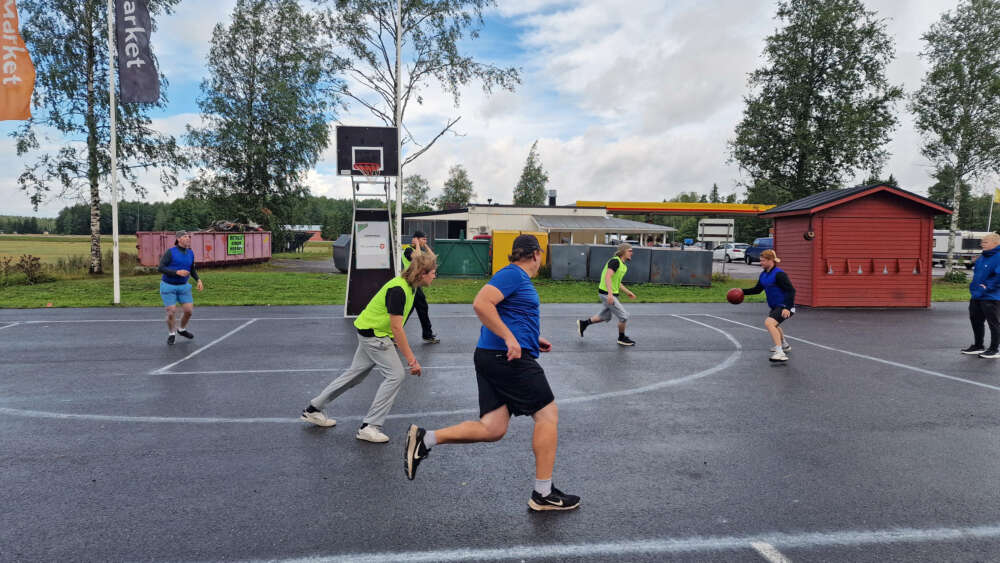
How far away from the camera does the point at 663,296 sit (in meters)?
20.6

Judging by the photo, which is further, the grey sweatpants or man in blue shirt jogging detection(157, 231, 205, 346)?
man in blue shirt jogging detection(157, 231, 205, 346)

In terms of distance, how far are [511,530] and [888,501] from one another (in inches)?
108

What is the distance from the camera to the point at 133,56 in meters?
15.9

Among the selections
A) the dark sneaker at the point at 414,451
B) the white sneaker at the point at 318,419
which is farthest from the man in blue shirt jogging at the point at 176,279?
the dark sneaker at the point at 414,451

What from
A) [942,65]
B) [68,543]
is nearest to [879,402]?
[68,543]

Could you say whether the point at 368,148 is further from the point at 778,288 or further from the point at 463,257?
the point at 463,257

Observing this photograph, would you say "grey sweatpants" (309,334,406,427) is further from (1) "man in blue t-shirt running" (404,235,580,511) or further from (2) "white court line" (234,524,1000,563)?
(2) "white court line" (234,524,1000,563)

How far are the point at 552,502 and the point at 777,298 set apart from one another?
691cm

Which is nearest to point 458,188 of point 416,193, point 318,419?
point 416,193

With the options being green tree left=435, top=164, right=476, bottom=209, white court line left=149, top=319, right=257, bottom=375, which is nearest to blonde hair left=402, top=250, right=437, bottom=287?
white court line left=149, top=319, right=257, bottom=375

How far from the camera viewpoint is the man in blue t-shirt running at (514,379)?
3986 mm

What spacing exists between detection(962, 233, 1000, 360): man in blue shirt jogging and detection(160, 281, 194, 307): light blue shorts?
13.3 m

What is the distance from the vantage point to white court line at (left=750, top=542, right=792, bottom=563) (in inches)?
133

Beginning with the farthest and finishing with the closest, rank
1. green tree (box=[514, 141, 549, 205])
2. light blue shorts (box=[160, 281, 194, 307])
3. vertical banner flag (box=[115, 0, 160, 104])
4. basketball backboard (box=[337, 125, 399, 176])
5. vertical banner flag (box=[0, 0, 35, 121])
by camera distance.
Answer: green tree (box=[514, 141, 549, 205]) → vertical banner flag (box=[115, 0, 160, 104]) → vertical banner flag (box=[0, 0, 35, 121]) → basketball backboard (box=[337, 125, 399, 176]) → light blue shorts (box=[160, 281, 194, 307])
